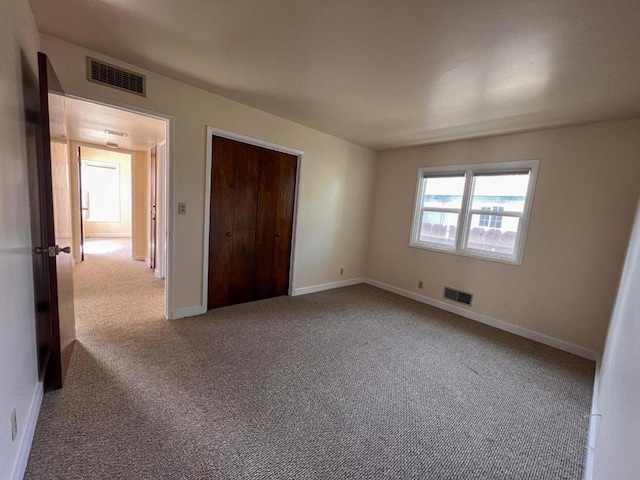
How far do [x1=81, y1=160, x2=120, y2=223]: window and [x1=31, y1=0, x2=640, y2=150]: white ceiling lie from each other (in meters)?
7.07

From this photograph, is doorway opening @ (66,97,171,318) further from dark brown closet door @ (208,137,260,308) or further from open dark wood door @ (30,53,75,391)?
open dark wood door @ (30,53,75,391)

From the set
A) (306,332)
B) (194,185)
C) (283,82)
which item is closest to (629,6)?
(283,82)

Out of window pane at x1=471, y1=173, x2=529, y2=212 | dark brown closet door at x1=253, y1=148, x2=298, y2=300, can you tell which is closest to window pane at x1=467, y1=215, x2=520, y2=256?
window pane at x1=471, y1=173, x2=529, y2=212

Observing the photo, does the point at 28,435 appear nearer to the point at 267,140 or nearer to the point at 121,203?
the point at 267,140

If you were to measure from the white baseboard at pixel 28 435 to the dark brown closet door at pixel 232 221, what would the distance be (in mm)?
1736

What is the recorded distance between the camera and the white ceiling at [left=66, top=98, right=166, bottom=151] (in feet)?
10.8

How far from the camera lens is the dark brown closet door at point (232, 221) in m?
3.23

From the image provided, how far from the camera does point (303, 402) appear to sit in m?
1.89

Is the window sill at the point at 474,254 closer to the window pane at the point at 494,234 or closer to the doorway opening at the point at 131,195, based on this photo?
the window pane at the point at 494,234

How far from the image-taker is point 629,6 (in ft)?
4.44

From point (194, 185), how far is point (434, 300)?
11.9ft

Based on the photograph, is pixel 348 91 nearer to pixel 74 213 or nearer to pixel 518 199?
pixel 518 199

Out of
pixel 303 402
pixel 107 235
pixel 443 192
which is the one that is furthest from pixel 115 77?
pixel 107 235

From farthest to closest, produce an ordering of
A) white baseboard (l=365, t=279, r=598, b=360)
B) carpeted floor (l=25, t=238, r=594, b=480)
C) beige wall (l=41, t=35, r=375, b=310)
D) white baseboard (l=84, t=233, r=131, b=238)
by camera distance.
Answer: white baseboard (l=84, t=233, r=131, b=238)
white baseboard (l=365, t=279, r=598, b=360)
beige wall (l=41, t=35, r=375, b=310)
carpeted floor (l=25, t=238, r=594, b=480)
